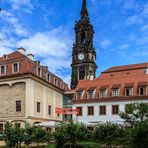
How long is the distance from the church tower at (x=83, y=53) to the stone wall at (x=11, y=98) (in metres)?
43.2

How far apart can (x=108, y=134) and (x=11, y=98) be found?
19.5m

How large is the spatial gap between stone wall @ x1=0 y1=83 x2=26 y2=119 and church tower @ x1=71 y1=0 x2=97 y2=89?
43.2 meters

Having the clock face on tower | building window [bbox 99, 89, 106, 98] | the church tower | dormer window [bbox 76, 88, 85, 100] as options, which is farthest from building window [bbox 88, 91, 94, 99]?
the clock face on tower

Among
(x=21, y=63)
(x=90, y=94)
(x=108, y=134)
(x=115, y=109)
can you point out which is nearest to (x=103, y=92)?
(x=90, y=94)

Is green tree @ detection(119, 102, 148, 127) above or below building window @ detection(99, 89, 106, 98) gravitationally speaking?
below

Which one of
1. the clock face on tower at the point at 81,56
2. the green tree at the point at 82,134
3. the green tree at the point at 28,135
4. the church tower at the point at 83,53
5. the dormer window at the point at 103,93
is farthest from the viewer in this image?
the clock face on tower at the point at 81,56

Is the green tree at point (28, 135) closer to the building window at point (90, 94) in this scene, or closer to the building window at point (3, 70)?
the building window at point (90, 94)

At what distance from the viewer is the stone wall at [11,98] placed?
156 feet

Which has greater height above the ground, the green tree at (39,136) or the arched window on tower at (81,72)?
the arched window on tower at (81,72)

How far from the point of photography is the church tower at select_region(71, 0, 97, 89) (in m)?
91.8

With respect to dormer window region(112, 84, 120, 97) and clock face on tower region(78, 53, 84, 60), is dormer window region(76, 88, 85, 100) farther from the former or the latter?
clock face on tower region(78, 53, 84, 60)

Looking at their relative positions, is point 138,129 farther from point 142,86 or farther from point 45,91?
point 45,91

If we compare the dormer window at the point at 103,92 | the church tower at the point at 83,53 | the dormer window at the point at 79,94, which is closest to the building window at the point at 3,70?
the dormer window at the point at 79,94

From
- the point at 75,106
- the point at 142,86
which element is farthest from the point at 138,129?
the point at 75,106
